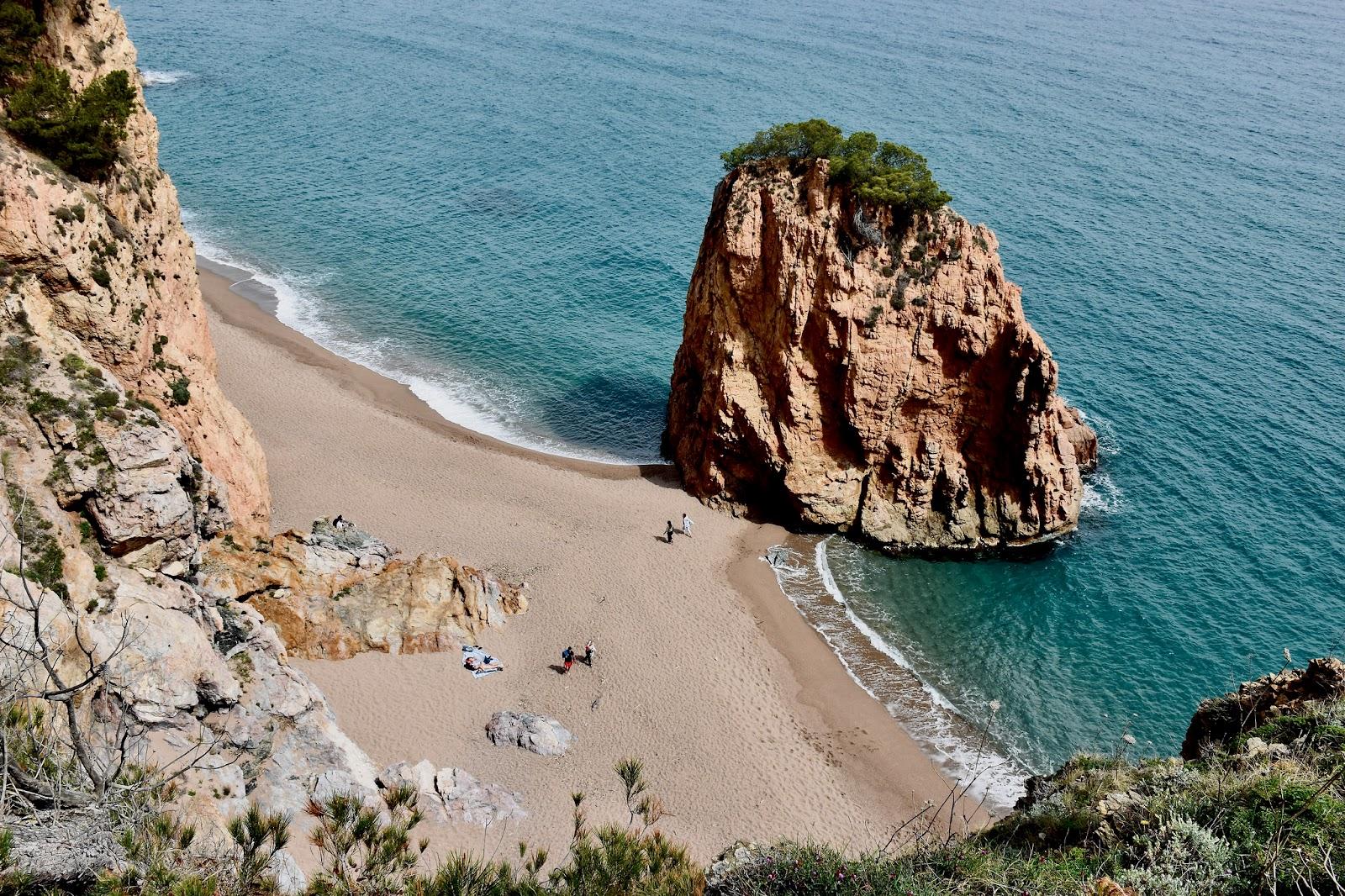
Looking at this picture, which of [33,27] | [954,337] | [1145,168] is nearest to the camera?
[33,27]

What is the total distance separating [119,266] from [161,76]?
8631 cm

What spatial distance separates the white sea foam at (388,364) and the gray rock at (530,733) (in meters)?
17.2

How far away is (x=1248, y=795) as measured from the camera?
14.8 metres

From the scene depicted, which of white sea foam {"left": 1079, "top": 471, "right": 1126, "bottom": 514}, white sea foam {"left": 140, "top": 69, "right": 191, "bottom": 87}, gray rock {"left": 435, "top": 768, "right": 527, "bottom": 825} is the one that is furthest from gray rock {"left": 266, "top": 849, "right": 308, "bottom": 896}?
white sea foam {"left": 140, "top": 69, "right": 191, "bottom": 87}

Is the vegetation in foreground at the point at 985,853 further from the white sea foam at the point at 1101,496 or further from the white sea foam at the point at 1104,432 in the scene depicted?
the white sea foam at the point at 1104,432

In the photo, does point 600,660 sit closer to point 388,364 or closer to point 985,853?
point 985,853

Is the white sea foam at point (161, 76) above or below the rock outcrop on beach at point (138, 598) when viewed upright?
above

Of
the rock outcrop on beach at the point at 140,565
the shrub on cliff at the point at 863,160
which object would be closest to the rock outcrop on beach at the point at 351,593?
the rock outcrop on beach at the point at 140,565

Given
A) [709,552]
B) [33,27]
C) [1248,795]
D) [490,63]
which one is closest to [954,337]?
[709,552]

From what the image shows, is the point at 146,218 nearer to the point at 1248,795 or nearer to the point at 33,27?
the point at 33,27

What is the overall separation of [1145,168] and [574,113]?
52481 mm

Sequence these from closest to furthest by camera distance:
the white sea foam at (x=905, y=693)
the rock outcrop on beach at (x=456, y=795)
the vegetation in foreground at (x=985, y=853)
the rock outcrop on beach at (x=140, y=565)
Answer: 1. the vegetation in foreground at (x=985, y=853)
2. the rock outcrop on beach at (x=140, y=565)
3. the rock outcrop on beach at (x=456, y=795)
4. the white sea foam at (x=905, y=693)

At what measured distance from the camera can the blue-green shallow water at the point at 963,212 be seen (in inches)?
1368

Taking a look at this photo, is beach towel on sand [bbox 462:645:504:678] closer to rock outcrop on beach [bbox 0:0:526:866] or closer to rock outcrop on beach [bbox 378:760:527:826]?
rock outcrop on beach [bbox 0:0:526:866]
